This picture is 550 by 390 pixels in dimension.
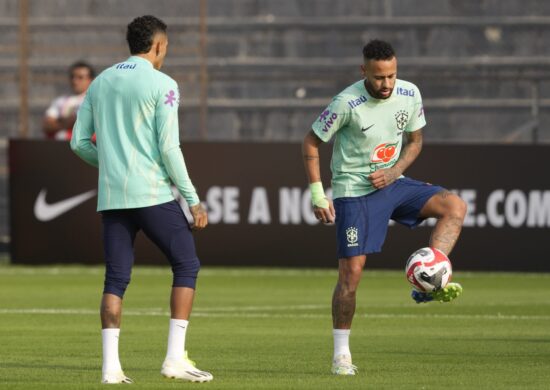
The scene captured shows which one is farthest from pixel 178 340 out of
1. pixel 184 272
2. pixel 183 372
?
pixel 184 272

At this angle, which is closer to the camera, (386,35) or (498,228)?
(498,228)

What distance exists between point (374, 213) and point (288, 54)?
16624 mm

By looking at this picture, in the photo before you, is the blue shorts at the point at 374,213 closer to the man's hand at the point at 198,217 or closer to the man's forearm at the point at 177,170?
the man's hand at the point at 198,217

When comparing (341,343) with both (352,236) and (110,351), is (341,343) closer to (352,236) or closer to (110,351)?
(352,236)

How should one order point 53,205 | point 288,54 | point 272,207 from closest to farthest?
point 272,207 < point 53,205 < point 288,54

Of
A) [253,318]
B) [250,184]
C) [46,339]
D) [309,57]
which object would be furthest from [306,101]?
[46,339]

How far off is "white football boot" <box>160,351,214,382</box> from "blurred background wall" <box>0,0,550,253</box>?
50.9 feet

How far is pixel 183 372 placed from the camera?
863 centimetres

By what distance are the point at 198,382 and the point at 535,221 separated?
11219mm

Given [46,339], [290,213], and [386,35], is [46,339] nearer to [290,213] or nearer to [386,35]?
[290,213]

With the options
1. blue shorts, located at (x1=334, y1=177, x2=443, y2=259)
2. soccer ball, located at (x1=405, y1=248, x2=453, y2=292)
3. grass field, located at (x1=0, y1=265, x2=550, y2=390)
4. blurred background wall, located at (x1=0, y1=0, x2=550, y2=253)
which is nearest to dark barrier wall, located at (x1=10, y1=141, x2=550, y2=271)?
grass field, located at (x1=0, y1=265, x2=550, y2=390)

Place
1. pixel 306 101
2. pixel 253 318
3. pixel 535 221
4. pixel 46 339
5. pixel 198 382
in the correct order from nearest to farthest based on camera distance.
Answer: pixel 198 382
pixel 46 339
pixel 253 318
pixel 535 221
pixel 306 101

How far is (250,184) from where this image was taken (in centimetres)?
1983

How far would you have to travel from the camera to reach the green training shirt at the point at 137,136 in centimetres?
848
